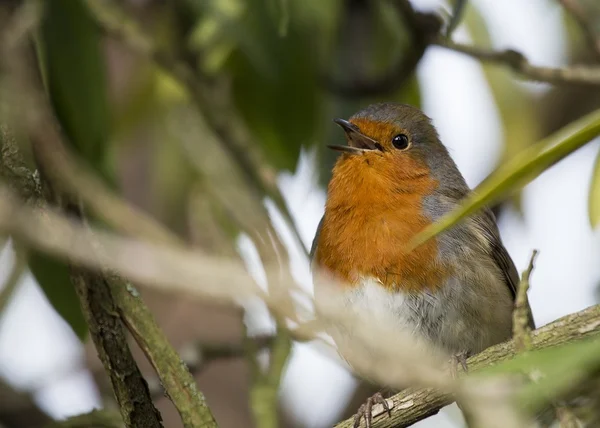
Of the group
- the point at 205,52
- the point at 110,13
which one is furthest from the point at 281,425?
the point at 110,13

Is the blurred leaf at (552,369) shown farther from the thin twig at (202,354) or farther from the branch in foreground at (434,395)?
the thin twig at (202,354)

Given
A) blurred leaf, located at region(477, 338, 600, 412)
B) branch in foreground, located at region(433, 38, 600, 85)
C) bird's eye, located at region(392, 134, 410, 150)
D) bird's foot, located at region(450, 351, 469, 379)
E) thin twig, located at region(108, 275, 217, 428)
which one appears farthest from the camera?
bird's eye, located at region(392, 134, 410, 150)

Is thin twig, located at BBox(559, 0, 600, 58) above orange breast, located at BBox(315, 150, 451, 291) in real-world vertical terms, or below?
above

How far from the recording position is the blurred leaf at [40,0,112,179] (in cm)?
337

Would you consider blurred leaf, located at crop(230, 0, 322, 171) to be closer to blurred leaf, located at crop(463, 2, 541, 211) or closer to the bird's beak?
the bird's beak

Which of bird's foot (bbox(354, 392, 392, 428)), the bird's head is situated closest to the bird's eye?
the bird's head

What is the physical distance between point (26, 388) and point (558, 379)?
2854mm

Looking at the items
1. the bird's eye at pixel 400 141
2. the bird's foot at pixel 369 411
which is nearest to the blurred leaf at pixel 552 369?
the bird's foot at pixel 369 411

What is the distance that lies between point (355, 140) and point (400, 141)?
222mm

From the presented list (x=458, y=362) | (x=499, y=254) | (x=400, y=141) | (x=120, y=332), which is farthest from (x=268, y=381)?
(x=400, y=141)

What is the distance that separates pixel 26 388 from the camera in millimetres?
3805

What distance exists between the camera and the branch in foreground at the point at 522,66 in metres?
3.49

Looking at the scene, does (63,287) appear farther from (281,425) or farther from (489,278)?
(281,425)

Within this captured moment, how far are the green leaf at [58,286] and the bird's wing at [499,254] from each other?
65.8 inches
